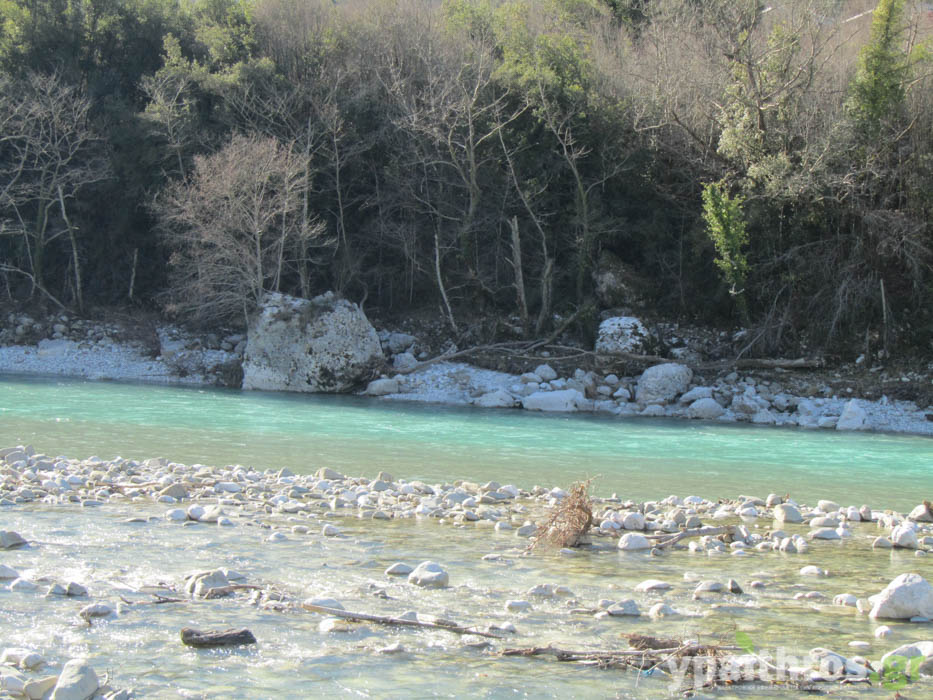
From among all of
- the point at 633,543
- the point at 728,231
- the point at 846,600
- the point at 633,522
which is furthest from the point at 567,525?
the point at 728,231

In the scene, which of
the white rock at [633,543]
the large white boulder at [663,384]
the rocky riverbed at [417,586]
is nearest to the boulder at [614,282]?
the large white boulder at [663,384]

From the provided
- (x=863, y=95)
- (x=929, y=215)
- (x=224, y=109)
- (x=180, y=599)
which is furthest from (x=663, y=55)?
(x=180, y=599)

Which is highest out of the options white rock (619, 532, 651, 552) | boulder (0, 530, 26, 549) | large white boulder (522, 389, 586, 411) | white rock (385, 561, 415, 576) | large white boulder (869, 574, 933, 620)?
large white boulder (522, 389, 586, 411)

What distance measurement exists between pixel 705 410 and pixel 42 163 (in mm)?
21440

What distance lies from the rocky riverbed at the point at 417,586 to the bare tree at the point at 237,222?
1483 centimetres

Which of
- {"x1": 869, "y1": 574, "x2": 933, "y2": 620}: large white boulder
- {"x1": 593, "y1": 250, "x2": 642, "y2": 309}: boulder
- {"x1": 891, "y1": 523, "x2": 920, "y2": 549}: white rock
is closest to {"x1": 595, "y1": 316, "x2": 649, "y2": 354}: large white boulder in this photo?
{"x1": 593, "y1": 250, "x2": 642, "y2": 309}: boulder

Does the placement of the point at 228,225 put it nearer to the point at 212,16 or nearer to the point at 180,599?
the point at 212,16

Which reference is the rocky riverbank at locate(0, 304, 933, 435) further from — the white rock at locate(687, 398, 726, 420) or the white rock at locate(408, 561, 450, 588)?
the white rock at locate(408, 561, 450, 588)

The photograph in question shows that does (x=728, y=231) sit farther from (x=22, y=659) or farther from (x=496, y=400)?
(x=22, y=659)

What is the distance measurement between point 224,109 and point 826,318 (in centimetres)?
1766

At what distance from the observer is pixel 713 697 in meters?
3.98

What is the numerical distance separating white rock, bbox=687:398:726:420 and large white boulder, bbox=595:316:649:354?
3.02 m

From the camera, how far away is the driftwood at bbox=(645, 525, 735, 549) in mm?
7281

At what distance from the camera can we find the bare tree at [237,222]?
2352 cm
